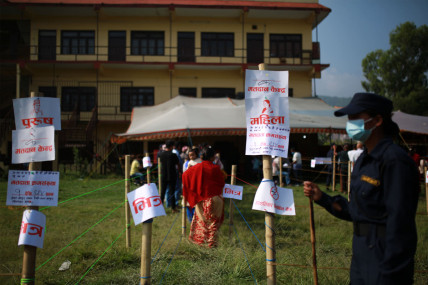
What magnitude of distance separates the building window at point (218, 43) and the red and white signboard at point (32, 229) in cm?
2052

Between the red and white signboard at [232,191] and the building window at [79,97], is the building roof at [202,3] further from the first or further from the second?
the red and white signboard at [232,191]

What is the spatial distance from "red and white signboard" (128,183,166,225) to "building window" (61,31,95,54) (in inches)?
834

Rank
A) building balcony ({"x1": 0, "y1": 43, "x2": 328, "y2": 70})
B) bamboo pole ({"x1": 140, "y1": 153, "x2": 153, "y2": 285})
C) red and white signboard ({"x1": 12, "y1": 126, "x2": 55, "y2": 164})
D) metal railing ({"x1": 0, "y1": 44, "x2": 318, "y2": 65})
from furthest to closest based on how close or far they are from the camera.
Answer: metal railing ({"x1": 0, "y1": 44, "x2": 318, "y2": 65}) < building balcony ({"x1": 0, "y1": 43, "x2": 328, "y2": 70}) < red and white signboard ({"x1": 12, "y1": 126, "x2": 55, "y2": 164}) < bamboo pole ({"x1": 140, "y1": 153, "x2": 153, "y2": 285})

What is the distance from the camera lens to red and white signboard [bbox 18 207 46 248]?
9.95 feet

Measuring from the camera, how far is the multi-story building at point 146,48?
21.4m

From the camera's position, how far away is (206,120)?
1456cm

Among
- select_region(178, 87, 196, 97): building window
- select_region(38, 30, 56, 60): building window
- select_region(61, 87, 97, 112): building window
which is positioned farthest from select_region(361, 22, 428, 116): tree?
select_region(38, 30, 56, 60): building window

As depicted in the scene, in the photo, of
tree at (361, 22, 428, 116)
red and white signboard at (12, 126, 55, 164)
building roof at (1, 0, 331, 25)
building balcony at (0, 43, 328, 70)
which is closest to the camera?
red and white signboard at (12, 126, 55, 164)

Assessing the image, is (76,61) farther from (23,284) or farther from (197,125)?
(23,284)

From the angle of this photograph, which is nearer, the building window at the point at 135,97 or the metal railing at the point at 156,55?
the metal railing at the point at 156,55

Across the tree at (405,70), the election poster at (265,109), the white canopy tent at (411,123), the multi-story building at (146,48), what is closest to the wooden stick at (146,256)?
the election poster at (265,109)

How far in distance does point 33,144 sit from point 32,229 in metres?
0.76

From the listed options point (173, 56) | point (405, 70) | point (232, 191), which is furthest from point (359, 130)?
point (405, 70)

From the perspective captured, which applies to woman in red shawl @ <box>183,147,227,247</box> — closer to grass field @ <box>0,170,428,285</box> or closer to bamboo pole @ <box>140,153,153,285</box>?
grass field @ <box>0,170,428,285</box>
